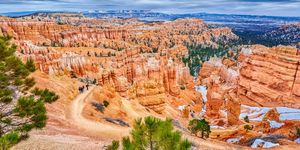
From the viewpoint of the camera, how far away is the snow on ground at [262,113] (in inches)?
1863

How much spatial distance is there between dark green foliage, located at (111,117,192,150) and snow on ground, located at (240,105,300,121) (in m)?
39.9

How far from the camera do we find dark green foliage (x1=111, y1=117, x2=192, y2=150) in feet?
30.8

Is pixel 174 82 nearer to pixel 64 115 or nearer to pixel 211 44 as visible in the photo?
pixel 64 115

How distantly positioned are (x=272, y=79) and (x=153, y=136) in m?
53.6

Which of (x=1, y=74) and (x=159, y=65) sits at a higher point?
(x=1, y=74)

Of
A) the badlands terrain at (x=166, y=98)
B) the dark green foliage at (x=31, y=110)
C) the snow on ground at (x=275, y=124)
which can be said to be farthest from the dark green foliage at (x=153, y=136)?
the snow on ground at (x=275, y=124)

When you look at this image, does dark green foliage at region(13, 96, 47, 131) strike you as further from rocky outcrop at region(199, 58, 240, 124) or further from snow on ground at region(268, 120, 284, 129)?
rocky outcrop at region(199, 58, 240, 124)

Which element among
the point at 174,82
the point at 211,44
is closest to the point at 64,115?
the point at 174,82

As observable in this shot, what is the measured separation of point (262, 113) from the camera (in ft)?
168

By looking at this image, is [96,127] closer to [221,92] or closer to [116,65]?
[221,92]

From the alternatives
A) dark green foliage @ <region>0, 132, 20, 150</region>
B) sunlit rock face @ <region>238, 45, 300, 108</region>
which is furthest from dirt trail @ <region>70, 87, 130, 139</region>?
sunlit rock face @ <region>238, 45, 300, 108</region>

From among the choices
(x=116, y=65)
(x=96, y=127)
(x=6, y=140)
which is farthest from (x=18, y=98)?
(x=116, y=65)

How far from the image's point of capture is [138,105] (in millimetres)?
40719

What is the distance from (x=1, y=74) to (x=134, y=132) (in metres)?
5.61
